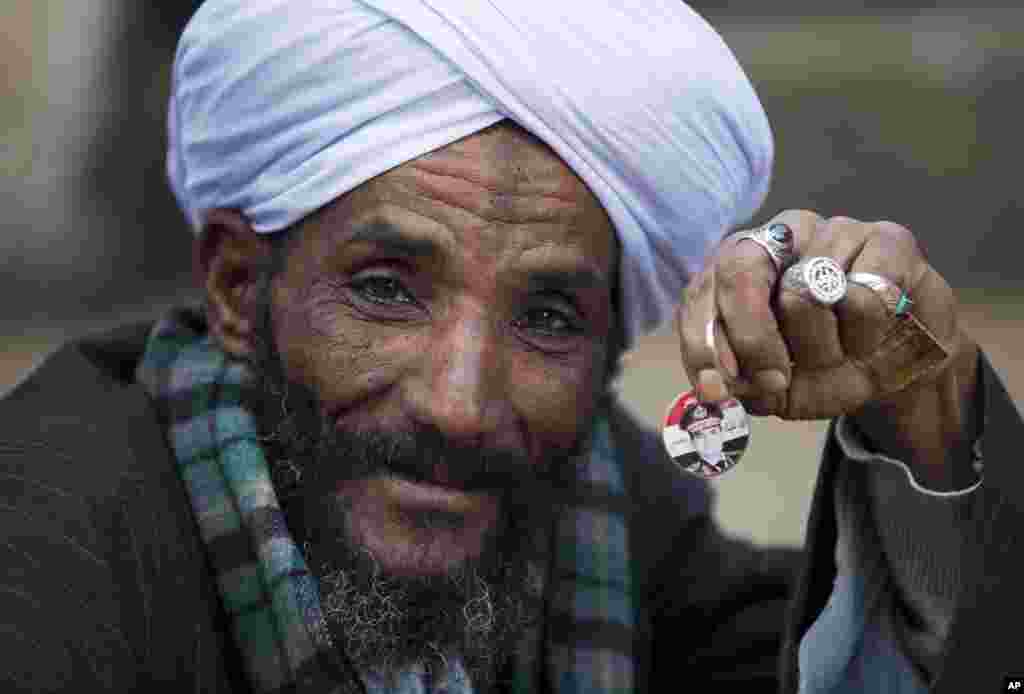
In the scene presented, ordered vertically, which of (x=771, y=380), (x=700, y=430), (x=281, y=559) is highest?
(x=771, y=380)

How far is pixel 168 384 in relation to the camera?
3.01 meters

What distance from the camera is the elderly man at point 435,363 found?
254 centimetres

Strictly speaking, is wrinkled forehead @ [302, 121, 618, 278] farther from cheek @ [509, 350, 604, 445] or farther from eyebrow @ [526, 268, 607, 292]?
cheek @ [509, 350, 604, 445]

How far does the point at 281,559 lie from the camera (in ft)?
8.82

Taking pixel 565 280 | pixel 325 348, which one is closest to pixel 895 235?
pixel 565 280

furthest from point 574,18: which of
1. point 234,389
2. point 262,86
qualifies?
point 234,389

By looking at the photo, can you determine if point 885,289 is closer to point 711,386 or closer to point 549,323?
point 711,386

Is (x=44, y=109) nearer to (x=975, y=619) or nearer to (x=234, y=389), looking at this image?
(x=234, y=389)

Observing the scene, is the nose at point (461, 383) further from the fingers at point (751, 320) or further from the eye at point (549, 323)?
the fingers at point (751, 320)

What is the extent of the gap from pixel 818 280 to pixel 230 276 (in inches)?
48.6

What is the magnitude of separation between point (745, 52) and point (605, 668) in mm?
4820

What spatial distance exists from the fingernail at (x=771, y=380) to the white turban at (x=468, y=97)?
0.52m

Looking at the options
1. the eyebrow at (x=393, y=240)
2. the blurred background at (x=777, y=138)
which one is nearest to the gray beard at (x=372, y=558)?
the eyebrow at (x=393, y=240)

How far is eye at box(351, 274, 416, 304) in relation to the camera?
2.73 meters
